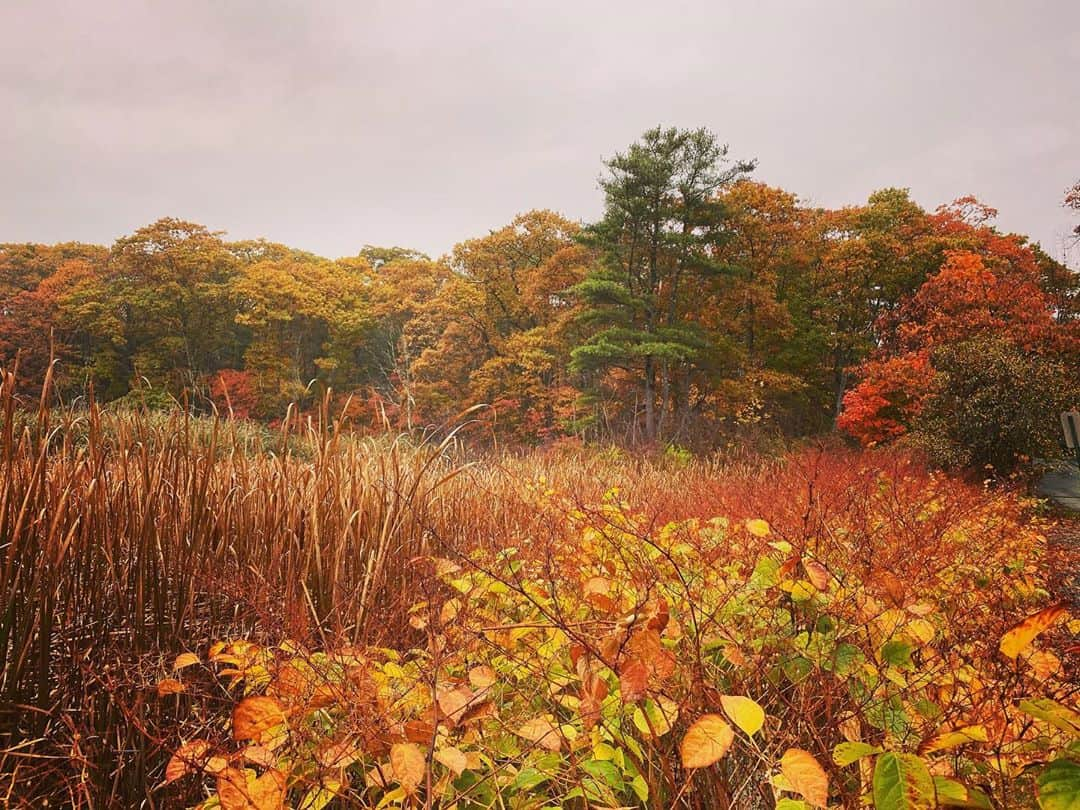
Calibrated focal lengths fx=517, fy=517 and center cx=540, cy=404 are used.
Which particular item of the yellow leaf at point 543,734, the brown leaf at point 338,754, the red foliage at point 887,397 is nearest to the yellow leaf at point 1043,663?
the yellow leaf at point 543,734

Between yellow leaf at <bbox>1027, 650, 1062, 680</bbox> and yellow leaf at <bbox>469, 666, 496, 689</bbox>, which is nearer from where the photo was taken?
yellow leaf at <bbox>1027, 650, 1062, 680</bbox>

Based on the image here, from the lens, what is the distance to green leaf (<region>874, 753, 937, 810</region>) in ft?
1.72

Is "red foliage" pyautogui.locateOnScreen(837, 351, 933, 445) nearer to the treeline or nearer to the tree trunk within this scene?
the treeline

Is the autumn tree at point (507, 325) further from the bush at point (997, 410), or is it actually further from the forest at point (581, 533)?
the bush at point (997, 410)

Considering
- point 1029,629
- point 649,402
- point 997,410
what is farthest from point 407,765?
point 649,402

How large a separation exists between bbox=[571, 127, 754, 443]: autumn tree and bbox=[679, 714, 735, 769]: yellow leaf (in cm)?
1302

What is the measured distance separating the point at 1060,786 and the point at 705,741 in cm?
32

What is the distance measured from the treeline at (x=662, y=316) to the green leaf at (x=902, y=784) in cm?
1088

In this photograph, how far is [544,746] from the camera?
893 mm

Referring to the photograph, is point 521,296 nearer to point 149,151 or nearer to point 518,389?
point 518,389

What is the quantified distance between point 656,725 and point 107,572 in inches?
61.1

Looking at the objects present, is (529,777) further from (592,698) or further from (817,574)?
(817,574)

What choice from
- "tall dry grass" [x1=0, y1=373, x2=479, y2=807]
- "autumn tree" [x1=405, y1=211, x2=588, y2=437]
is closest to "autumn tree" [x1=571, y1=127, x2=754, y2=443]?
"autumn tree" [x1=405, y1=211, x2=588, y2=437]

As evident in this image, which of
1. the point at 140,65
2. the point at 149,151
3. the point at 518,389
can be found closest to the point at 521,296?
the point at 518,389
